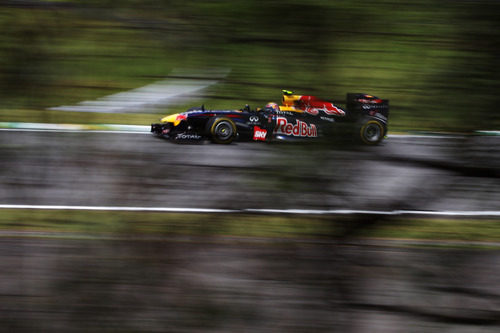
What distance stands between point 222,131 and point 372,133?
1.08 ft

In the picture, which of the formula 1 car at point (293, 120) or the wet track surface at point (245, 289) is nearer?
the formula 1 car at point (293, 120)

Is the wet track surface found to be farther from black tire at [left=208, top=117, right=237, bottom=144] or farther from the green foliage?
the green foliage

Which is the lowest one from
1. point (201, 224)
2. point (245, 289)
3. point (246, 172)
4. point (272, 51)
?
point (245, 289)

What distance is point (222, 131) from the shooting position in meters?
1.04

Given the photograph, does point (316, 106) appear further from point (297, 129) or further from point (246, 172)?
point (246, 172)

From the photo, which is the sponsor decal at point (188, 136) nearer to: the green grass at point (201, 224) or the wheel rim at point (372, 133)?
the green grass at point (201, 224)

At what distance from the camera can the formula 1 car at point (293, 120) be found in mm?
956

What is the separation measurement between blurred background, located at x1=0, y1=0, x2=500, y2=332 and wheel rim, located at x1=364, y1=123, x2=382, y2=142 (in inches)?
1.1

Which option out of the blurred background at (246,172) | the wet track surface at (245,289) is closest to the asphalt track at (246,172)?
the blurred background at (246,172)

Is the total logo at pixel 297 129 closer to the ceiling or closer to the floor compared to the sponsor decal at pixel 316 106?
closer to the floor

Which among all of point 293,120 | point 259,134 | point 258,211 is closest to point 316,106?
point 293,120

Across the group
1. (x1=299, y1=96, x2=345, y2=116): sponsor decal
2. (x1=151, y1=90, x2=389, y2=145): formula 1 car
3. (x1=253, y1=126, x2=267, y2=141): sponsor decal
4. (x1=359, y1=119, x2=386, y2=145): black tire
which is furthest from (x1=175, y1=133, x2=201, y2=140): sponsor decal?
(x1=359, y1=119, x2=386, y2=145): black tire

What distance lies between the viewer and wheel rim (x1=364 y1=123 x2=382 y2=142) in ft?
3.26

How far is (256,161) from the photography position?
1027mm
